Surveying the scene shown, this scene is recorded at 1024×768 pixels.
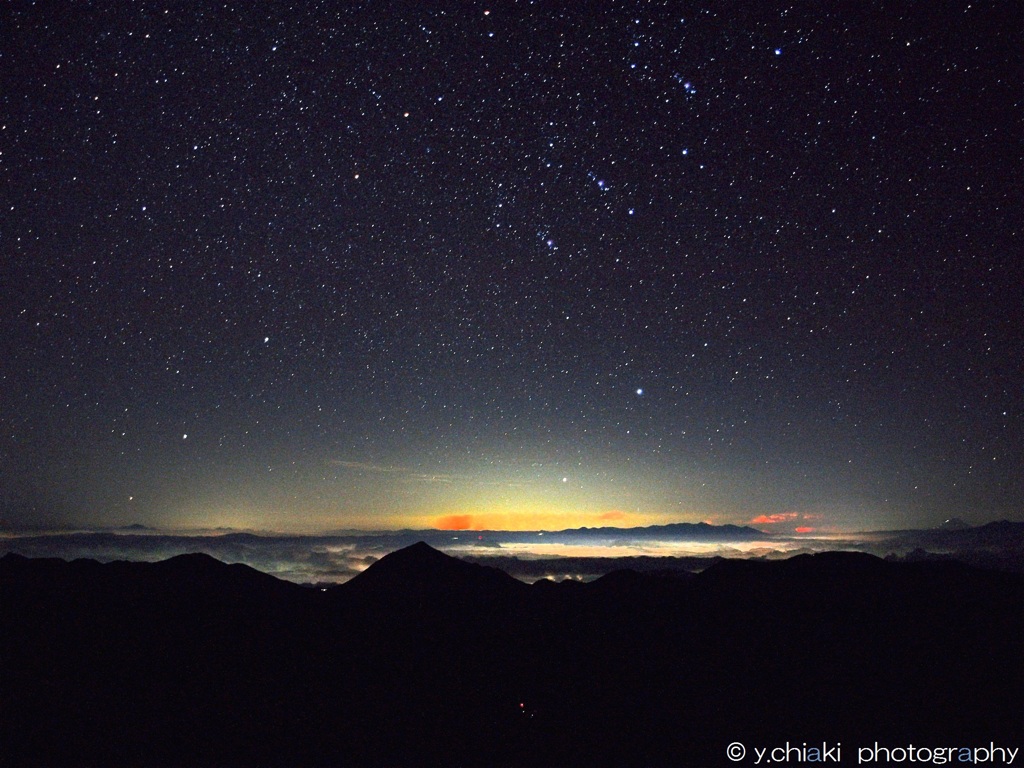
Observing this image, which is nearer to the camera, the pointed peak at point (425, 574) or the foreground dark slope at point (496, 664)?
the foreground dark slope at point (496, 664)

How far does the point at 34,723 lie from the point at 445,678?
42065 millimetres

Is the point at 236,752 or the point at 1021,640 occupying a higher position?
the point at 1021,640

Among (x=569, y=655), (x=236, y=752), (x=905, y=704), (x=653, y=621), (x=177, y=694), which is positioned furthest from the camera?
(x=653, y=621)

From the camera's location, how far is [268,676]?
254 ft

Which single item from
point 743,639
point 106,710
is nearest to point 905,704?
point 743,639

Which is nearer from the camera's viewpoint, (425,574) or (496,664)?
(496,664)

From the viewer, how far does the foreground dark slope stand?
202 ft

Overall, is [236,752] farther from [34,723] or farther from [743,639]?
[743,639]

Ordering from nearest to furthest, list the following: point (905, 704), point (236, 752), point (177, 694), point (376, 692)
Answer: point (236, 752) → point (905, 704) → point (177, 694) → point (376, 692)

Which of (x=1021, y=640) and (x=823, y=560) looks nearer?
(x=1021, y=640)

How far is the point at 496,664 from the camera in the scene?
271 ft

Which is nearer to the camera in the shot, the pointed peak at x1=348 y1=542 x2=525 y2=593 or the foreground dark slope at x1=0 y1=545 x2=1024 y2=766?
the foreground dark slope at x1=0 y1=545 x2=1024 y2=766

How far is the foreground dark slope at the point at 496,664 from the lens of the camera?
61719 millimetres

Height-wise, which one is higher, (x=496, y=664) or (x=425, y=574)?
(x=425, y=574)
